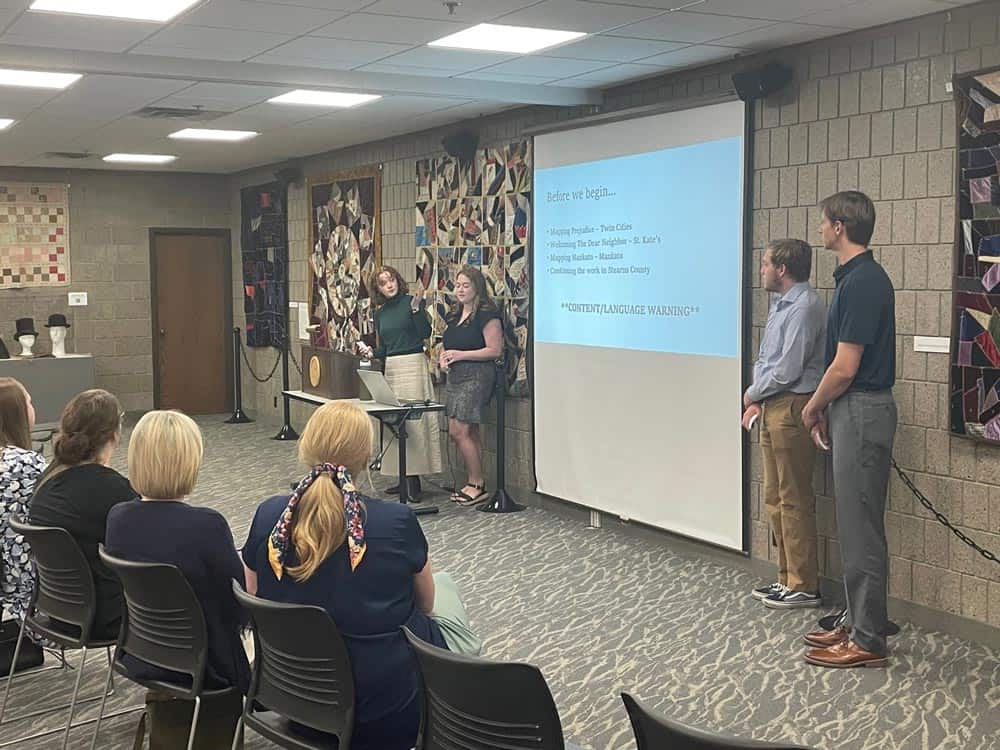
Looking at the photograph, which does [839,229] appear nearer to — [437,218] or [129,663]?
[129,663]

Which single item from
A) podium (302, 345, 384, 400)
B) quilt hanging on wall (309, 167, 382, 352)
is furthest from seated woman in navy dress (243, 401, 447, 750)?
quilt hanging on wall (309, 167, 382, 352)

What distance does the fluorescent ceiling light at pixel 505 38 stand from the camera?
494 cm

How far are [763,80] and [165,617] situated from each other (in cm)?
364

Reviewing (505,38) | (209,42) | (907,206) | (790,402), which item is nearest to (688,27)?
(505,38)

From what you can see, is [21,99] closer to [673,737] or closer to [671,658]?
[671,658]

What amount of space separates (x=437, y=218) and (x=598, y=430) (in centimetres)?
237

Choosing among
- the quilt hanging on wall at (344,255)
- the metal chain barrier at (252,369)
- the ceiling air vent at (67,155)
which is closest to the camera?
the quilt hanging on wall at (344,255)

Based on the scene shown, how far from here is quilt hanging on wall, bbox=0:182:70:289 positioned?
1098cm

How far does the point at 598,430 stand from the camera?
6.54m

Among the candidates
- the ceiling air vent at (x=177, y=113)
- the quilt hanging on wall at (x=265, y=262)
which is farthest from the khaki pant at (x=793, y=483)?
the quilt hanging on wall at (x=265, y=262)

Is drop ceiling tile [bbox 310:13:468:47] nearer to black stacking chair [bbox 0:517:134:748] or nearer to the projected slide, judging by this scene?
the projected slide

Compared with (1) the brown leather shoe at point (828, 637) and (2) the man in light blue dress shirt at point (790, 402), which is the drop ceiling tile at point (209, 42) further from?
(1) the brown leather shoe at point (828, 637)

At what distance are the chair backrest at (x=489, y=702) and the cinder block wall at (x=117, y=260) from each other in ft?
32.6

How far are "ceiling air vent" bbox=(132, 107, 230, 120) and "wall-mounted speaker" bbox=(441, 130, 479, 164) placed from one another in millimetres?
1496
